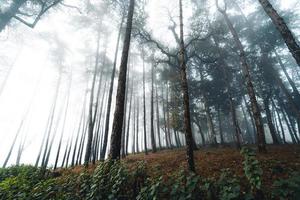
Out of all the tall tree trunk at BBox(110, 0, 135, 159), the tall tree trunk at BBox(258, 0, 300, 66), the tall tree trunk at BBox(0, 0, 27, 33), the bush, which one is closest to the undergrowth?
the bush

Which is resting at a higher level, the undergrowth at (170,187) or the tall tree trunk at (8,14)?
the tall tree trunk at (8,14)

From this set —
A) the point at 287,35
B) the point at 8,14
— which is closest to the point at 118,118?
the point at 287,35

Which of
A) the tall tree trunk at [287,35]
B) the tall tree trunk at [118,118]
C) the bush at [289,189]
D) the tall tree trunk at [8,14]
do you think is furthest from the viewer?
the tall tree trunk at [8,14]

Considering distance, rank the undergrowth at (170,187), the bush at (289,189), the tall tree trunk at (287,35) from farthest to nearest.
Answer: the tall tree trunk at (287,35) → the undergrowth at (170,187) → the bush at (289,189)

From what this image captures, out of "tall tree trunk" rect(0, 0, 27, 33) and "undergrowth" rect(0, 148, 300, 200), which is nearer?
"undergrowth" rect(0, 148, 300, 200)

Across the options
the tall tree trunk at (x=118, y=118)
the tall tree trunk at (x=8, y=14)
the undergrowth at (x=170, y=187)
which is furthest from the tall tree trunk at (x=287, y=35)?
the tall tree trunk at (x=8, y=14)

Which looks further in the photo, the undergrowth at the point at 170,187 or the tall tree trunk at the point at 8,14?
the tall tree trunk at the point at 8,14

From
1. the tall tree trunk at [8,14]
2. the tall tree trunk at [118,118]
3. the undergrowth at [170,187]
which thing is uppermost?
the tall tree trunk at [8,14]

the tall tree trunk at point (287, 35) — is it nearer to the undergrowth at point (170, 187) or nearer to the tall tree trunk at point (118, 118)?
the undergrowth at point (170, 187)

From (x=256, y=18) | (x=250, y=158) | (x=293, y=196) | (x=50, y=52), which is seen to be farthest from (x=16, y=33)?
(x=256, y=18)

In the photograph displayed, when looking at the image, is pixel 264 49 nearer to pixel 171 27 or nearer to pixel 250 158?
pixel 171 27

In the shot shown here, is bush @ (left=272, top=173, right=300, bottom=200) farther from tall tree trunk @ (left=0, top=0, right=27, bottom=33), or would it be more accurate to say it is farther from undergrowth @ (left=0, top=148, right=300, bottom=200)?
tall tree trunk @ (left=0, top=0, right=27, bottom=33)

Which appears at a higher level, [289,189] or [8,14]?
[8,14]

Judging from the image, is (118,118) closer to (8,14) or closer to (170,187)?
(170,187)
